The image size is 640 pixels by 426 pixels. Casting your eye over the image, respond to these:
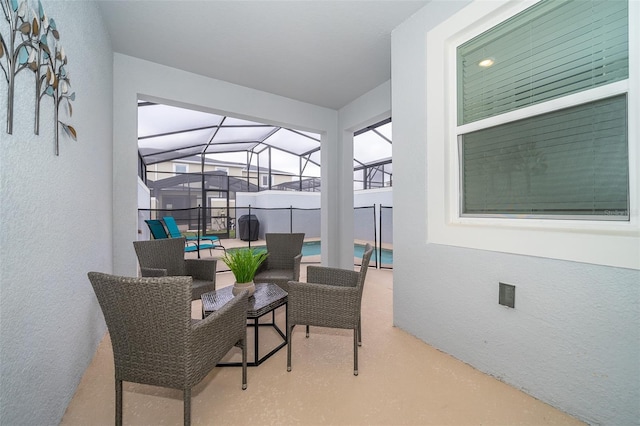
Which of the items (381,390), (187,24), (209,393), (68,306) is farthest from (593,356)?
(187,24)

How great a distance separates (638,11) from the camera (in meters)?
1.30

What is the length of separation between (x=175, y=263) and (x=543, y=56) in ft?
11.7

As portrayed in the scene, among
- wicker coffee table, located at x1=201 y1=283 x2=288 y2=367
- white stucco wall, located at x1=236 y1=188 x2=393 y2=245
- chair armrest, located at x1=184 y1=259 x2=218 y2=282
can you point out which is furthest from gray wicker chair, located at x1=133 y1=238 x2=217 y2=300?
white stucco wall, located at x1=236 y1=188 x2=393 y2=245

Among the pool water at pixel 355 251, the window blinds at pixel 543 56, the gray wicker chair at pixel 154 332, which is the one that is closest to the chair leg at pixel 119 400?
the gray wicker chair at pixel 154 332

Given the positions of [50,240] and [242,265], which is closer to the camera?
[50,240]

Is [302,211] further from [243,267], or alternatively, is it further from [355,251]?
[243,267]

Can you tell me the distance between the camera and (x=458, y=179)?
6.97 feet

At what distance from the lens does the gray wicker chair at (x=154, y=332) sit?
1.17 meters

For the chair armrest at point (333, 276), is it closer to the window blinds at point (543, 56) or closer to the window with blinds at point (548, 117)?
the window with blinds at point (548, 117)

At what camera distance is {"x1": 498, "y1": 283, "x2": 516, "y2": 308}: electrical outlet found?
68.0 inches

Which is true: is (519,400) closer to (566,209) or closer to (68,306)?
(566,209)

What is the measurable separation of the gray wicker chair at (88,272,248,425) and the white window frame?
1.89 metres

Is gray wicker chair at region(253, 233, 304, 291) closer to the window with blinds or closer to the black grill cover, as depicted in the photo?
the window with blinds

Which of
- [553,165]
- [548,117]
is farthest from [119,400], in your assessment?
[548,117]
